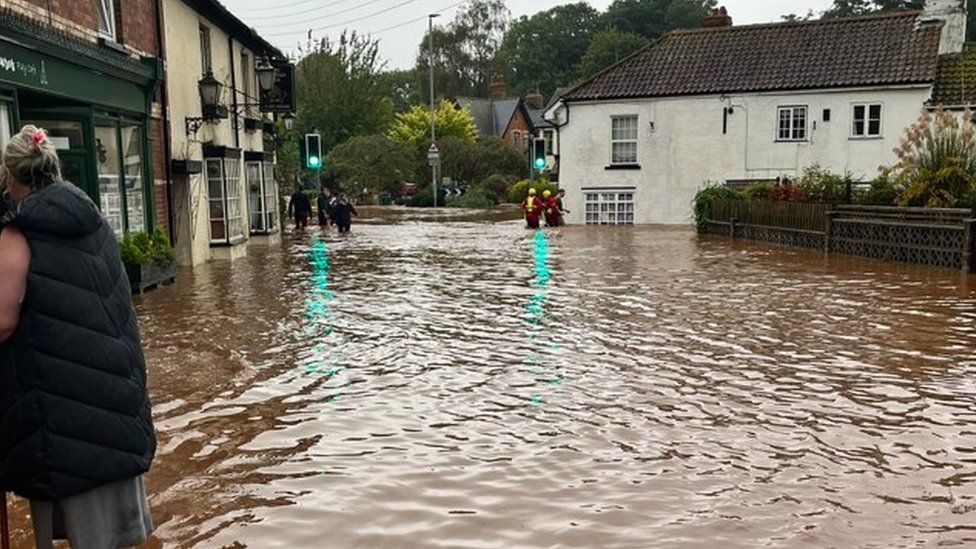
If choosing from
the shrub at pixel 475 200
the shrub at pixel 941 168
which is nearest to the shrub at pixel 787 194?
the shrub at pixel 941 168

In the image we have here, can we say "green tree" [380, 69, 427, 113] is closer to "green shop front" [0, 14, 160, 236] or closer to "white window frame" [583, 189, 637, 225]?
"white window frame" [583, 189, 637, 225]

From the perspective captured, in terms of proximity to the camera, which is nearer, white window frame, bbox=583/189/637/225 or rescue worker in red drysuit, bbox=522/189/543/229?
rescue worker in red drysuit, bbox=522/189/543/229

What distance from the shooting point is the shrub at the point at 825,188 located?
2100 cm

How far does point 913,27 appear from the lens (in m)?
31.0

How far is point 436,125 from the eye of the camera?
59500 millimetres

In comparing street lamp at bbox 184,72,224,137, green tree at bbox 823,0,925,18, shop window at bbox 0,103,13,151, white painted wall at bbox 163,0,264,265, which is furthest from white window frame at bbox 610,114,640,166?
green tree at bbox 823,0,925,18

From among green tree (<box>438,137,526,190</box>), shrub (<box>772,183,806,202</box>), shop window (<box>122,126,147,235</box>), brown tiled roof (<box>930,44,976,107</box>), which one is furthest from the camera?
green tree (<box>438,137,526,190</box>)

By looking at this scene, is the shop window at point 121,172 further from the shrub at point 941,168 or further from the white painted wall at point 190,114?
the shrub at point 941,168

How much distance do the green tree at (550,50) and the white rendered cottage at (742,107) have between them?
5557 centimetres

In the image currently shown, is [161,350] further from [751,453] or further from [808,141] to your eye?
[808,141]

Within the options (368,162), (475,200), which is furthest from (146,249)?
(368,162)

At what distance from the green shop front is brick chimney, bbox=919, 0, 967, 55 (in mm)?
27138

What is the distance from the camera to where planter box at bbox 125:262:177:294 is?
13.2 meters

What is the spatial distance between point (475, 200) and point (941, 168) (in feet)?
117
